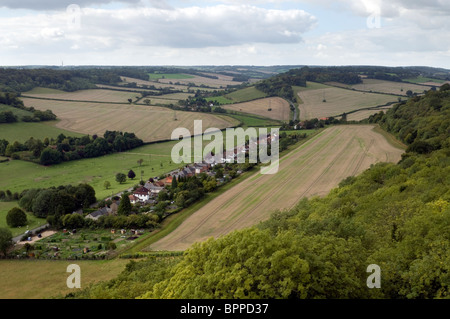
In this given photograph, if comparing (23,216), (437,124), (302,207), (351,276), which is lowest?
(23,216)

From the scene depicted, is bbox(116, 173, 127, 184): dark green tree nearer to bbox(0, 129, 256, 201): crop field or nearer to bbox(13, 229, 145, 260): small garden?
bbox(0, 129, 256, 201): crop field

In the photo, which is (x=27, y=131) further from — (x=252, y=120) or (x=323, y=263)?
(x=323, y=263)

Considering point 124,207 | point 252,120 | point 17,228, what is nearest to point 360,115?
point 252,120

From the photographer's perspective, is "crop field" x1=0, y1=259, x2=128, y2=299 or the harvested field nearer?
"crop field" x1=0, y1=259, x2=128, y2=299

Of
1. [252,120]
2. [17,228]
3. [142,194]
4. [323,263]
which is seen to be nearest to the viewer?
[323,263]

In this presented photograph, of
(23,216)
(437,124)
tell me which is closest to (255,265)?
(23,216)

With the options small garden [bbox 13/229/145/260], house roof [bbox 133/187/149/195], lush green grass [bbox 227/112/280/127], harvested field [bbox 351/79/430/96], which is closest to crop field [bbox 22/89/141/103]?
lush green grass [bbox 227/112/280/127]
